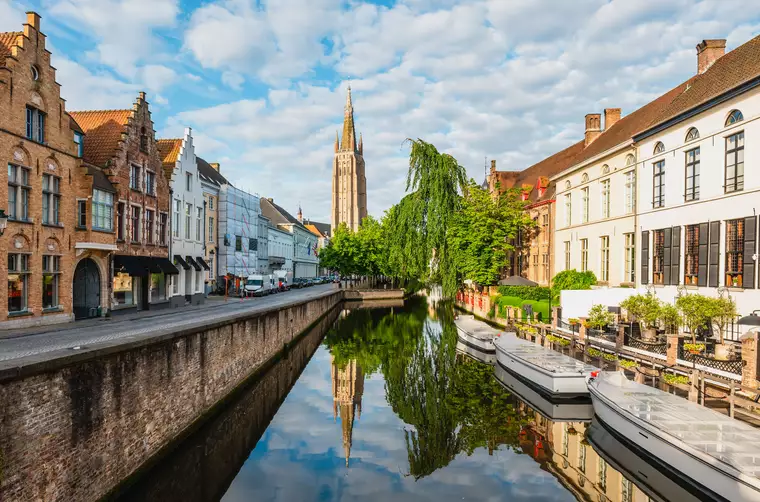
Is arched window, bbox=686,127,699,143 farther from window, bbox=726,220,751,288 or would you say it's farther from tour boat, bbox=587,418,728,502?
tour boat, bbox=587,418,728,502

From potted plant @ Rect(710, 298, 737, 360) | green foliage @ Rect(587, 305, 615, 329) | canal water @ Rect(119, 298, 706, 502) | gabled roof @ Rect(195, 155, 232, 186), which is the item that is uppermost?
gabled roof @ Rect(195, 155, 232, 186)

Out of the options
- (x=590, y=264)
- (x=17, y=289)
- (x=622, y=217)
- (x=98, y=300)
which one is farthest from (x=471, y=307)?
(x=17, y=289)

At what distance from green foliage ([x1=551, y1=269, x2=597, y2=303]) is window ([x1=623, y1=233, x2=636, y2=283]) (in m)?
2.87

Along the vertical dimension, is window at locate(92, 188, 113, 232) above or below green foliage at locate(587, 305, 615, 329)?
above

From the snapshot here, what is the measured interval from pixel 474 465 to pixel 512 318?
20.1 m

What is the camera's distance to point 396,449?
1317cm

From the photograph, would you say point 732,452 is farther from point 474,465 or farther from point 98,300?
point 98,300

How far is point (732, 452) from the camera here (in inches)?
364

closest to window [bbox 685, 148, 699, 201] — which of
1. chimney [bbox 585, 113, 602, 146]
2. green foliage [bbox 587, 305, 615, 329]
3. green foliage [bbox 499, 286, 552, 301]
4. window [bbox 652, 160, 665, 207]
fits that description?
window [bbox 652, 160, 665, 207]

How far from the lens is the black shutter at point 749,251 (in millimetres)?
19547

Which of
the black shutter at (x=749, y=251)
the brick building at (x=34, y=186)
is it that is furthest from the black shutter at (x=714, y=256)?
the brick building at (x=34, y=186)

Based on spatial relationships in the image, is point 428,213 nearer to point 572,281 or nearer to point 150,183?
point 572,281

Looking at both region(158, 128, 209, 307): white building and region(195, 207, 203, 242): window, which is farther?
region(195, 207, 203, 242): window

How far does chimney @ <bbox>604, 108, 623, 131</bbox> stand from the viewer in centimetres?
4112
